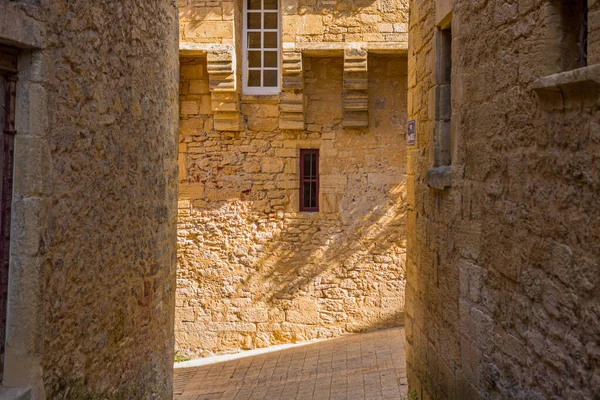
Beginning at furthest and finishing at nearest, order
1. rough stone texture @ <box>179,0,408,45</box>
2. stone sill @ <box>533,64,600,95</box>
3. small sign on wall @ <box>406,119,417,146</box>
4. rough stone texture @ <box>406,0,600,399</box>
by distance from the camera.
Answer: rough stone texture @ <box>179,0,408,45</box> < small sign on wall @ <box>406,119,417,146</box> < rough stone texture @ <box>406,0,600,399</box> < stone sill @ <box>533,64,600,95</box>

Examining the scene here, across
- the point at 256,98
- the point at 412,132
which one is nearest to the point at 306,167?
the point at 256,98

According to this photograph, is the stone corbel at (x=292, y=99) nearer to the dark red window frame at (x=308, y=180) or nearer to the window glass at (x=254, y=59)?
the dark red window frame at (x=308, y=180)

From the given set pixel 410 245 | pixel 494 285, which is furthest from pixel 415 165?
pixel 494 285

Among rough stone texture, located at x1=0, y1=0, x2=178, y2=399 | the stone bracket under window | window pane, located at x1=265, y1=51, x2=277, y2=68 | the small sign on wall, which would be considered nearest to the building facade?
window pane, located at x1=265, y1=51, x2=277, y2=68

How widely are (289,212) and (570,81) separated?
28.5 feet

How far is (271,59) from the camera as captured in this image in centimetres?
1166

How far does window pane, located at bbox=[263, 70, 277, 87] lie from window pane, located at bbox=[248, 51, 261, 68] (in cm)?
21

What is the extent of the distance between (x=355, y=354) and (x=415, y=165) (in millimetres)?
4300

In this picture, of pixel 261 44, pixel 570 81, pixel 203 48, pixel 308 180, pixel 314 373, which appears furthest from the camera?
pixel 261 44

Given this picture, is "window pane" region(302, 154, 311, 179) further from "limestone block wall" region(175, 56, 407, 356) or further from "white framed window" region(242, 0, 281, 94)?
"white framed window" region(242, 0, 281, 94)

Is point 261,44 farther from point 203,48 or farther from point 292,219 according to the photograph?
point 292,219

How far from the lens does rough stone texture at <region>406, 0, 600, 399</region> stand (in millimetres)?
2889

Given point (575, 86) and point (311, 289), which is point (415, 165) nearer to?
point (575, 86)

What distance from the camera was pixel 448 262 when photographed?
518cm
